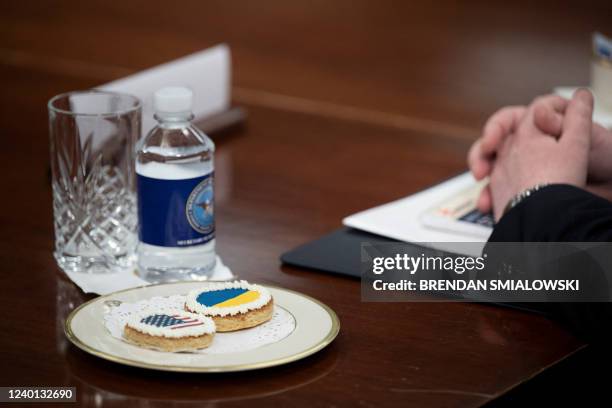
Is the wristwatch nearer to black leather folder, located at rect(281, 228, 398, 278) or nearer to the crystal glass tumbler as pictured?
black leather folder, located at rect(281, 228, 398, 278)

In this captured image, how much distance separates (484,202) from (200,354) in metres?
0.55

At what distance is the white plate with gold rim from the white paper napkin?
2.3 inches

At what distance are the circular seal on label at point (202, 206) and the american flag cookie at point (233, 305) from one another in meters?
0.11

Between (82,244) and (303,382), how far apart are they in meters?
0.38

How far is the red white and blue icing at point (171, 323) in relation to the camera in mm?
917

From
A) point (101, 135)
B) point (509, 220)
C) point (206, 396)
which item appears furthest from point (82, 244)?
point (509, 220)

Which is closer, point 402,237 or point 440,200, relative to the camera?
point 402,237

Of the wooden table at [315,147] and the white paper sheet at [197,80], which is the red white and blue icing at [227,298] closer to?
the wooden table at [315,147]

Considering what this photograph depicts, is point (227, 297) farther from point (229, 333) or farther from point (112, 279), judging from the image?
point (112, 279)

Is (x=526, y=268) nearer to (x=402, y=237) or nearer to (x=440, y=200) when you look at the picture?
(x=402, y=237)

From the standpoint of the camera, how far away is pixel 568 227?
1.11 metres

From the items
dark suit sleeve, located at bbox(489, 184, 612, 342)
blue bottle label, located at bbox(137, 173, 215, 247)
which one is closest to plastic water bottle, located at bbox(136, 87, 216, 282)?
blue bottle label, located at bbox(137, 173, 215, 247)

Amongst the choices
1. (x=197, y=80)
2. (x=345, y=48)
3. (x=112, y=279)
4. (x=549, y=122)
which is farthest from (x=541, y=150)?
(x=345, y=48)

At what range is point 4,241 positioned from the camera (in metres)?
1.25
